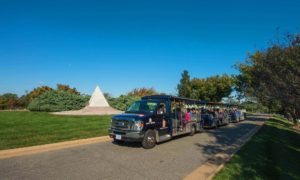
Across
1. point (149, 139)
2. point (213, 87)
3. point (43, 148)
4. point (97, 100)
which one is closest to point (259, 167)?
point (149, 139)

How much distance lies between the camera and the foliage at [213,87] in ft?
180

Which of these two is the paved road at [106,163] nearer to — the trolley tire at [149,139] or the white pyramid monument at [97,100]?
the trolley tire at [149,139]

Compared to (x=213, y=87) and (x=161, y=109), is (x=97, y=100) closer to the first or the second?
(x=161, y=109)

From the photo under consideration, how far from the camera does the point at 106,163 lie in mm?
8141

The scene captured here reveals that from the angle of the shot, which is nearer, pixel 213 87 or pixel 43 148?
pixel 43 148

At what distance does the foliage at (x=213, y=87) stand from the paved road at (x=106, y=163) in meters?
45.9

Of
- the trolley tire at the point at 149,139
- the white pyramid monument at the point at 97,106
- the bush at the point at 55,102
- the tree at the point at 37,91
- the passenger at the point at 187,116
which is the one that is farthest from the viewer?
the tree at the point at 37,91

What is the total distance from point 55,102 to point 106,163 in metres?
32.1

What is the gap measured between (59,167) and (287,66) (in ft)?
41.3

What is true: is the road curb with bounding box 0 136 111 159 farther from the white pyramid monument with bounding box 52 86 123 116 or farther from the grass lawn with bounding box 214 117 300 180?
the white pyramid monument with bounding box 52 86 123 116

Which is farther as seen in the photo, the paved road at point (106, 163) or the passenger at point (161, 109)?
the passenger at point (161, 109)

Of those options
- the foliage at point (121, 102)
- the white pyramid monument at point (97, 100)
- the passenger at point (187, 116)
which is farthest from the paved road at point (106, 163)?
the foliage at point (121, 102)

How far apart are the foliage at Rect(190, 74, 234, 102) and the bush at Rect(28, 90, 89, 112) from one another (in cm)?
3037

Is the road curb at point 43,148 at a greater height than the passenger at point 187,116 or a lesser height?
lesser
